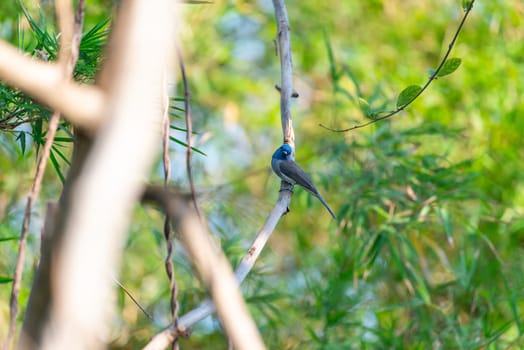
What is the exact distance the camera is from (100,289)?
0.90m

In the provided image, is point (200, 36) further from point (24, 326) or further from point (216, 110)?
point (24, 326)

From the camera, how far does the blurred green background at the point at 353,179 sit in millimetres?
4492

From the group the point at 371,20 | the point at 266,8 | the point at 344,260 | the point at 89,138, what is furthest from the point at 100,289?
the point at 371,20

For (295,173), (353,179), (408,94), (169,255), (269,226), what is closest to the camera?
(169,255)

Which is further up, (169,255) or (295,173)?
(295,173)

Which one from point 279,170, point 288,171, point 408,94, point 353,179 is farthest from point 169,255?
point 353,179

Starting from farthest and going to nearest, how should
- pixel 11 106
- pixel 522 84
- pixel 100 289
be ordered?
1. pixel 522 84
2. pixel 11 106
3. pixel 100 289

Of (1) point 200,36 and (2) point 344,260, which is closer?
(2) point 344,260

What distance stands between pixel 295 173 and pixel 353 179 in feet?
3.45

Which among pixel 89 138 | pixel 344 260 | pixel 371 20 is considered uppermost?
pixel 371 20

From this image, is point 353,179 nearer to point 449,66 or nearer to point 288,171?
point 288,171

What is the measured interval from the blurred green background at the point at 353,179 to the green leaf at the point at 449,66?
1127 millimetres

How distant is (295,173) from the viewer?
3795 millimetres

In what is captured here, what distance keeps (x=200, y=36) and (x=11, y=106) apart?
4.65m
